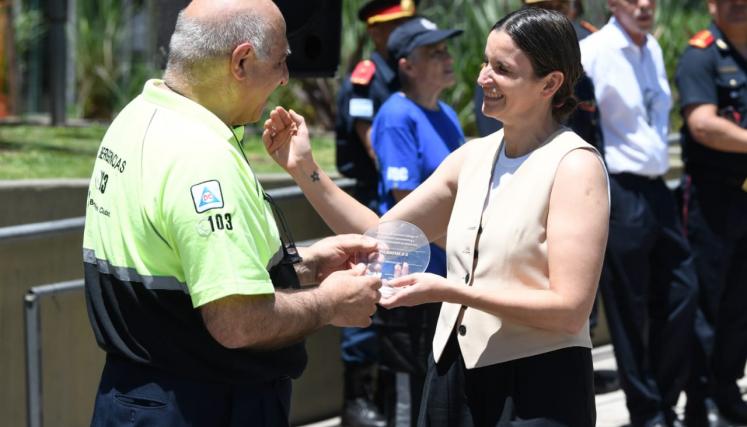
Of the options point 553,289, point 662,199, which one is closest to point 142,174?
point 553,289

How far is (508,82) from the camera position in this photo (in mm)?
3543

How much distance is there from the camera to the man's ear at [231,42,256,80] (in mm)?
3121

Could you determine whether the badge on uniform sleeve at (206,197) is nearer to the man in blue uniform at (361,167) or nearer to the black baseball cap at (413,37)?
the black baseball cap at (413,37)

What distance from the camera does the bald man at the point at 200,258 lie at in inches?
116

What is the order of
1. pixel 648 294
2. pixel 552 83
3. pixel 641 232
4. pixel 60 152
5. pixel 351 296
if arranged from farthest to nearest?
pixel 60 152, pixel 648 294, pixel 641 232, pixel 552 83, pixel 351 296

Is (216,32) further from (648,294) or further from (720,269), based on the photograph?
(720,269)

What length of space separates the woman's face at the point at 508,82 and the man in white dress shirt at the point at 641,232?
8.29 ft

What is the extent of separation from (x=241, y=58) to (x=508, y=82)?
0.78 metres

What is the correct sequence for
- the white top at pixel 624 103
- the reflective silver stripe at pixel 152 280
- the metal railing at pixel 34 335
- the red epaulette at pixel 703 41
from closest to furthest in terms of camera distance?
the reflective silver stripe at pixel 152 280 → the metal railing at pixel 34 335 → the white top at pixel 624 103 → the red epaulette at pixel 703 41

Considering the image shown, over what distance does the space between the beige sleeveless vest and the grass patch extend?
392 centimetres

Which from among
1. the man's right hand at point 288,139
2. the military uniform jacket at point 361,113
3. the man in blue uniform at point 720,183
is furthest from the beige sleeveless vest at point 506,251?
the military uniform jacket at point 361,113

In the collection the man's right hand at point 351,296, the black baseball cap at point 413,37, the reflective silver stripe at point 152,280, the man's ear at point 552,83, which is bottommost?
the man's right hand at point 351,296

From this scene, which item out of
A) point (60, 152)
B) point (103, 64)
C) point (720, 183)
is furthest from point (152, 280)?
point (103, 64)

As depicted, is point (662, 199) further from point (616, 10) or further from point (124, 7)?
point (124, 7)
